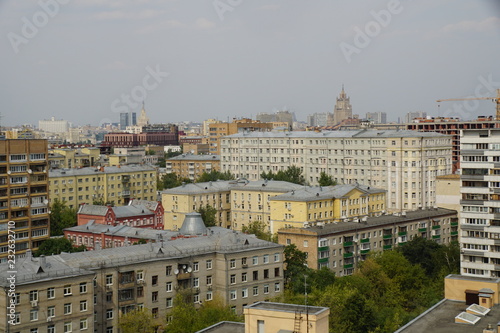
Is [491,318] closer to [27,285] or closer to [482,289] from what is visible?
[482,289]

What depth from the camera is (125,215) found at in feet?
135

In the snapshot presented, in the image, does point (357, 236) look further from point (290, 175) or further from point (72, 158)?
point (72, 158)

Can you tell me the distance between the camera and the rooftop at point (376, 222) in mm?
31516

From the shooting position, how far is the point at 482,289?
53.8 ft

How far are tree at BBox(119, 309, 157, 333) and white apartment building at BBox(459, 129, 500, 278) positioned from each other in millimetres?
13522

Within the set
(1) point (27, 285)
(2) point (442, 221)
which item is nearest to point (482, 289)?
(1) point (27, 285)

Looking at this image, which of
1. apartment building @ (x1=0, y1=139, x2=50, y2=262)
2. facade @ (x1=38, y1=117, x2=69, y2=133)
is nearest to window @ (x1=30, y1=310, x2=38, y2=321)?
apartment building @ (x1=0, y1=139, x2=50, y2=262)

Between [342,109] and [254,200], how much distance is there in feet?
384

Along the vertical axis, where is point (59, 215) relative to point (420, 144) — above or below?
below

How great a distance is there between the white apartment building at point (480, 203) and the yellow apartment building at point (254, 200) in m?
14.2

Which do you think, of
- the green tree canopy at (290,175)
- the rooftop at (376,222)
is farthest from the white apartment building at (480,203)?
the green tree canopy at (290,175)

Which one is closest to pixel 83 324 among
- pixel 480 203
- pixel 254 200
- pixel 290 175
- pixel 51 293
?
pixel 51 293

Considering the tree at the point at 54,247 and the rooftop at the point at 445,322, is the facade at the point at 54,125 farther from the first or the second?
the rooftop at the point at 445,322

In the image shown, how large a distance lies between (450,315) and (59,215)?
3218cm
